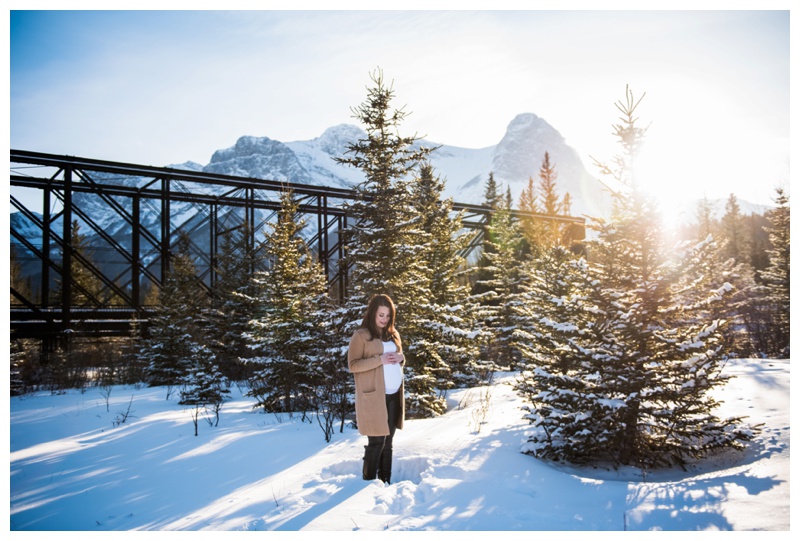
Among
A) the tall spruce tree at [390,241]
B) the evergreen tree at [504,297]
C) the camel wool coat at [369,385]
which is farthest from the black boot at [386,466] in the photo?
the evergreen tree at [504,297]

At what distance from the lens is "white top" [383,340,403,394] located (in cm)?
466

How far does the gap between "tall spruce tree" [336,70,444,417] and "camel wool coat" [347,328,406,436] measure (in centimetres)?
356

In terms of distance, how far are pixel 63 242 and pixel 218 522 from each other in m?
17.0

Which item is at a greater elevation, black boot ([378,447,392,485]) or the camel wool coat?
the camel wool coat

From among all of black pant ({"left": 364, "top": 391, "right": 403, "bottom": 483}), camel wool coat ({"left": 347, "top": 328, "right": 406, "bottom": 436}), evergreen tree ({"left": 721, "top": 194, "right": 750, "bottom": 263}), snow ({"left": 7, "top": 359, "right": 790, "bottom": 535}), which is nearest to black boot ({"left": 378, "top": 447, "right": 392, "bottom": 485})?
black pant ({"left": 364, "top": 391, "right": 403, "bottom": 483})

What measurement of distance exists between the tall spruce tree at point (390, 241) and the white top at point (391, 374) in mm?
3342

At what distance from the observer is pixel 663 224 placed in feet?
19.0

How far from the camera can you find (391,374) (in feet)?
15.4

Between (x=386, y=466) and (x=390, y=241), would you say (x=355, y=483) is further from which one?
(x=390, y=241)

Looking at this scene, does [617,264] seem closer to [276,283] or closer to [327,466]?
[327,466]

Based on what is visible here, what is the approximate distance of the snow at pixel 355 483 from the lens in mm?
3684

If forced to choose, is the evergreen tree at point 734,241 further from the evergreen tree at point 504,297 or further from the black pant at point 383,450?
the black pant at point 383,450

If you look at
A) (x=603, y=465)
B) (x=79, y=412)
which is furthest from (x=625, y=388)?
(x=79, y=412)

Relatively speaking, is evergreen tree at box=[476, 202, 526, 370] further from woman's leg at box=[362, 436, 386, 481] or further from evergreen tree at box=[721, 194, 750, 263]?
evergreen tree at box=[721, 194, 750, 263]
